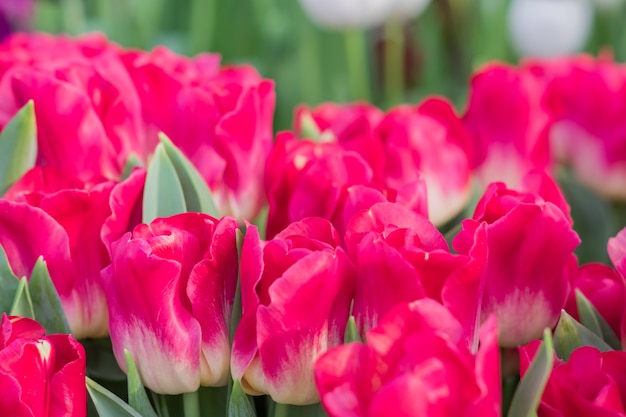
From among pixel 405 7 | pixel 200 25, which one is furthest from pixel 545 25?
pixel 200 25

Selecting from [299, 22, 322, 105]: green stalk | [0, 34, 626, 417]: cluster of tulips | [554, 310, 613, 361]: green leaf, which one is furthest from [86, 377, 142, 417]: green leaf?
[299, 22, 322, 105]: green stalk

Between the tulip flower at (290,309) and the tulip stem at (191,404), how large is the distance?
41 millimetres

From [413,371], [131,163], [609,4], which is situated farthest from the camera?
[609,4]

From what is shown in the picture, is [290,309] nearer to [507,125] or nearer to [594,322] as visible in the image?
[594,322]

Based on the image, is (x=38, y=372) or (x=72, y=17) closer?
(x=38, y=372)

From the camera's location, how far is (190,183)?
0.52 meters

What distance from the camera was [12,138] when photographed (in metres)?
0.55

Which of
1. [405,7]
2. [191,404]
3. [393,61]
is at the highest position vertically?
[191,404]

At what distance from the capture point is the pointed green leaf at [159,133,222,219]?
0.51m

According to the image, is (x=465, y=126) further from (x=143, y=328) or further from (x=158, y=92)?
(x=143, y=328)

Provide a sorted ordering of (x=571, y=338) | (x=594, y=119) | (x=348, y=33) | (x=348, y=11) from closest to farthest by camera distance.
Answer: (x=571, y=338) < (x=594, y=119) < (x=348, y=11) < (x=348, y=33)

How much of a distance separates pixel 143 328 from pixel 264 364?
0.20 feet

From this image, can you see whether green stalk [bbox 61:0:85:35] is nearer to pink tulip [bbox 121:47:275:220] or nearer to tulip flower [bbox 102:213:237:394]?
pink tulip [bbox 121:47:275:220]

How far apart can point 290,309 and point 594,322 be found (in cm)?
18
